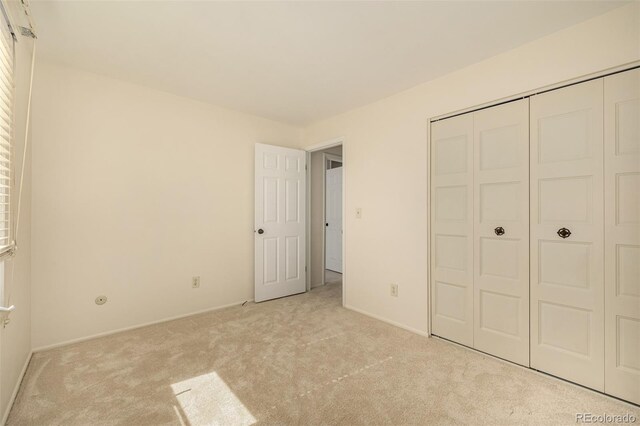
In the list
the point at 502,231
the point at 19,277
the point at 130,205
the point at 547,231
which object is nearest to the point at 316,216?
the point at 130,205

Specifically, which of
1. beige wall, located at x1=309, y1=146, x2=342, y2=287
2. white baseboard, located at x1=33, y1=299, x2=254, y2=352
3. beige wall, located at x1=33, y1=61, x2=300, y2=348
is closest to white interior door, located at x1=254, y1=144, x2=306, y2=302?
beige wall, located at x1=33, y1=61, x2=300, y2=348

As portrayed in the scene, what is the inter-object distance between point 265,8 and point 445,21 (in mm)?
1146

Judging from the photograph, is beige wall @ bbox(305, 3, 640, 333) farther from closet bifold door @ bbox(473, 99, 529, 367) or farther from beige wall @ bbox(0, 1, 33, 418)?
beige wall @ bbox(0, 1, 33, 418)

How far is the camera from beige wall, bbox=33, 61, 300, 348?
242cm

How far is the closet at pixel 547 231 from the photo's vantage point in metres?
1.74

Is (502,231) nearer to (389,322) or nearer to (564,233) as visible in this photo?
(564,233)

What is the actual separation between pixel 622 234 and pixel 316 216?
325 centimetres

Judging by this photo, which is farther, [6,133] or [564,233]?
[564,233]

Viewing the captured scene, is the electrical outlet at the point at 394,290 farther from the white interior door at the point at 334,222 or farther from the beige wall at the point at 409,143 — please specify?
the white interior door at the point at 334,222

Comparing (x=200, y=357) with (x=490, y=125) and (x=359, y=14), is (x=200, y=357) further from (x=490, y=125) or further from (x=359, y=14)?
(x=490, y=125)

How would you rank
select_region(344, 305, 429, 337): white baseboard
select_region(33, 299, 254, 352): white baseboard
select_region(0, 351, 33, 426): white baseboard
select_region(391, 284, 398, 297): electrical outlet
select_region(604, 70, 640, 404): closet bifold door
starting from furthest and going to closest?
select_region(391, 284, 398, 297): electrical outlet, select_region(344, 305, 429, 337): white baseboard, select_region(33, 299, 254, 352): white baseboard, select_region(604, 70, 640, 404): closet bifold door, select_region(0, 351, 33, 426): white baseboard

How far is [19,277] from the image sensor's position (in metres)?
1.96

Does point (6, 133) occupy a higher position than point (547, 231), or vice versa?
point (6, 133)

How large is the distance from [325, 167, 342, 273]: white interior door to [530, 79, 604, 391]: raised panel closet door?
12.0ft
